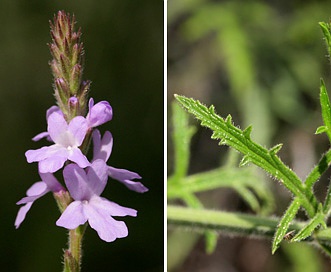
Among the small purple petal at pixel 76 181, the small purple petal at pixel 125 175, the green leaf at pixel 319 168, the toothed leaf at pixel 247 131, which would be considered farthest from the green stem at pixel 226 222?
the small purple petal at pixel 76 181

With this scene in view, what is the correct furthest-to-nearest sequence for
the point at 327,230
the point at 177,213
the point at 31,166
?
the point at 31,166, the point at 177,213, the point at 327,230

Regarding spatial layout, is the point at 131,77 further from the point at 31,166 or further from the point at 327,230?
the point at 327,230

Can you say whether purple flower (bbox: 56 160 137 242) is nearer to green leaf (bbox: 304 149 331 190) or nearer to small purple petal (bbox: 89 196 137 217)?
small purple petal (bbox: 89 196 137 217)

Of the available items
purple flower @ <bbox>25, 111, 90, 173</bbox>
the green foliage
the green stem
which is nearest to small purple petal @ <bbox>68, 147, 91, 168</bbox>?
purple flower @ <bbox>25, 111, 90, 173</bbox>

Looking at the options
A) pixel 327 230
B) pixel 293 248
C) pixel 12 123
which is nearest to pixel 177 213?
pixel 327 230

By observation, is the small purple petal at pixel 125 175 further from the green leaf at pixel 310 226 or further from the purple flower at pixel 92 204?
the green leaf at pixel 310 226

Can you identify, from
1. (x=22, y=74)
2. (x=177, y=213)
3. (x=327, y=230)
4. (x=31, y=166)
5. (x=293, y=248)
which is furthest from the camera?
(x=22, y=74)
